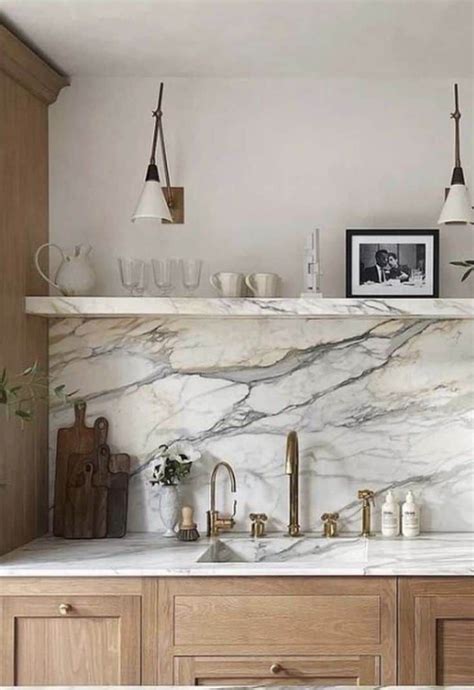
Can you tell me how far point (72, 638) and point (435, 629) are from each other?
107cm

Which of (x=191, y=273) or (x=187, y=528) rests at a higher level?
(x=191, y=273)

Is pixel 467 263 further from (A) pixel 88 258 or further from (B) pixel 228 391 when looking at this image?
(A) pixel 88 258

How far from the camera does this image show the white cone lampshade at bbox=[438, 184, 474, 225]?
3592 mm

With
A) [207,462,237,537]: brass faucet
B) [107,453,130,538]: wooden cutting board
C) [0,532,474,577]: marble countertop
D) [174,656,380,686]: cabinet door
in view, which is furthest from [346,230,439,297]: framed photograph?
[174,656,380,686]: cabinet door

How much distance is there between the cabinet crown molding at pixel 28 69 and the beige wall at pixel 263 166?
0.37 ft

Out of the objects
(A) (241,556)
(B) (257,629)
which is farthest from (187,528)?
(B) (257,629)

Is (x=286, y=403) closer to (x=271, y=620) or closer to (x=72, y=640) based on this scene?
(x=271, y=620)

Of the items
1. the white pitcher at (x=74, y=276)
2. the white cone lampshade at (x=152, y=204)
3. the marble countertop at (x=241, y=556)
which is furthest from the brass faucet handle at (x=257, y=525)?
the white cone lampshade at (x=152, y=204)

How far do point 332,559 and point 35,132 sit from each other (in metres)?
1.79

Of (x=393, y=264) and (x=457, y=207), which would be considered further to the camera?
(x=393, y=264)

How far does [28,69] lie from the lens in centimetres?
358

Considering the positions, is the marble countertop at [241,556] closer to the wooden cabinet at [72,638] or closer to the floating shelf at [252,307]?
the wooden cabinet at [72,638]

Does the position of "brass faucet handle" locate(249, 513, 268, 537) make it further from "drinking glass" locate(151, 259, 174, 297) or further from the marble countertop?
"drinking glass" locate(151, 259, 174, 297)

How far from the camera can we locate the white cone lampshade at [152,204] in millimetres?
3607
